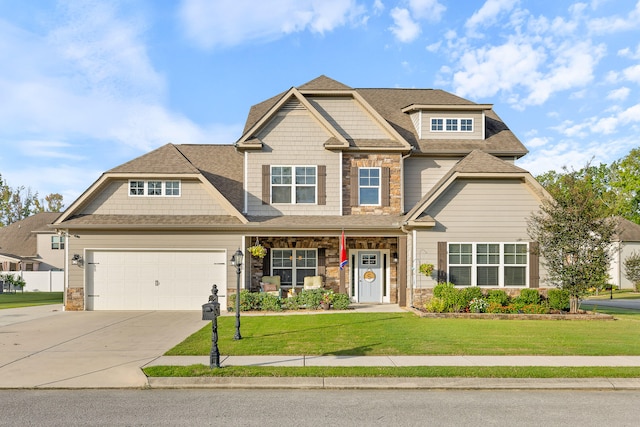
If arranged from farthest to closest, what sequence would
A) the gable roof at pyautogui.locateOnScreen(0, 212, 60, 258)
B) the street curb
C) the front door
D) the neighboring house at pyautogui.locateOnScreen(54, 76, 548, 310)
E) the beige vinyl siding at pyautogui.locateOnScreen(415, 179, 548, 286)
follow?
the gable roof at pyautogui.locateOnScreen(0, 212, 60, 258) < the front door < the neighboring house at pyautogui.locateOnScreen(54, 76, 548, 310) < the beige vinyl siding at pyautogui.locateOnScreen(415, 179, 548, 286) < the street curb

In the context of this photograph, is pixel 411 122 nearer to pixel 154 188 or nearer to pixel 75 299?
pixel 154 188

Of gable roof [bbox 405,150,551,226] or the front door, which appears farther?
the front door

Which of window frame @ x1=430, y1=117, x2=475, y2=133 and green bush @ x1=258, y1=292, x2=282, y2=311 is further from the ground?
window frame @ x1=430, y1=117, x2=475, y2=133

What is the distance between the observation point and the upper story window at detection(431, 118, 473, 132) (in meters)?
19.9

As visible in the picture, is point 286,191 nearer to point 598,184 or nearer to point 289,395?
point 289,395

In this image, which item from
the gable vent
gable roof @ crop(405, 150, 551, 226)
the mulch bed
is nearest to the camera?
the mulch bed

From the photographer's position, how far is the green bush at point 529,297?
1577cm

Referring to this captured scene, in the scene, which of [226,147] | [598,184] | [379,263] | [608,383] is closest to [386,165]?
[379,263]

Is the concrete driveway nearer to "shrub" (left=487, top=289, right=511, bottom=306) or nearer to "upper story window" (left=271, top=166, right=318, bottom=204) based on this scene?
"upper story window" (left=271, top=166, right=318, bottom=204)

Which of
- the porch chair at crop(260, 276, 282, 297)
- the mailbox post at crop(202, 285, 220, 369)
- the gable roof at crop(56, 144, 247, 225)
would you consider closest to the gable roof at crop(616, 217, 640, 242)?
Answer: the porch chair at crop(260, 276, 282, 297)

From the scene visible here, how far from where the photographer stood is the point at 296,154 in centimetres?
1822

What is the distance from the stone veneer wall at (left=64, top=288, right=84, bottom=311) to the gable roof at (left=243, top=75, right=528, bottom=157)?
28.5ft

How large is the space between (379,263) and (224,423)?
13.9 metres

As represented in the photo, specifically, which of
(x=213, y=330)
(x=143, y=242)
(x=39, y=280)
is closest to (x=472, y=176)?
(x=213, y=330)
